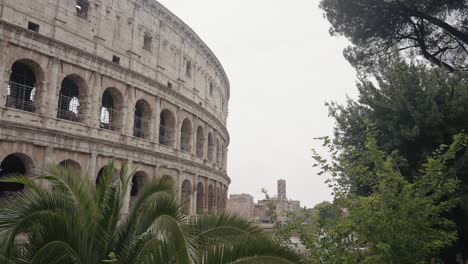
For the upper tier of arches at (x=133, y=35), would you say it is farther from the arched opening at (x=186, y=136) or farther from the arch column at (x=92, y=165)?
the arch column at (x=92, y=165)

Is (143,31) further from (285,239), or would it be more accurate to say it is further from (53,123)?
(285,239)

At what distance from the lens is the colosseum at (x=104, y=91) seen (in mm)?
16531

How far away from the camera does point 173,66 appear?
2486 centimetres

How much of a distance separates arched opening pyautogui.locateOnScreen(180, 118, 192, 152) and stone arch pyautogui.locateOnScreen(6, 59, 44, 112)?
32.0ft

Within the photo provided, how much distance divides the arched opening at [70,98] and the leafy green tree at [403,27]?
1184 centimetres

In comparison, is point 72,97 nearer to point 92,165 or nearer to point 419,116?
point 92,165

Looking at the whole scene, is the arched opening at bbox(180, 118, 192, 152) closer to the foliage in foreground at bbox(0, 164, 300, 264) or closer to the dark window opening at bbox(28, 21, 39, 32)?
the dark window opening at bbox(28, 21, 39, 32)

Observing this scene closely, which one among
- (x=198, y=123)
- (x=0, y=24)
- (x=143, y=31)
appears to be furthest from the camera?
(x=198, y=123)

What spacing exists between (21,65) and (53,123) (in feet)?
11.4

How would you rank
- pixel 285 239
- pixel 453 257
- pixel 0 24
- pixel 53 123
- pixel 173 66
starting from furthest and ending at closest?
1. pixel 173 66
2. pixel 53 123
3. pixel 0 24
4. pixel 453 257
5. pixel 285 239

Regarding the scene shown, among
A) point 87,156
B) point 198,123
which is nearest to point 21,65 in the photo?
point 87,156

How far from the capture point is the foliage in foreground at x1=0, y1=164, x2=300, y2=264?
15.9 feet

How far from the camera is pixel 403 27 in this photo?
14.6 metres

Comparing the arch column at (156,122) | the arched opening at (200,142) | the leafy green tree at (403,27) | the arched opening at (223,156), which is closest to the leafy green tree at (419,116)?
the leafy green tree at (403,27)
